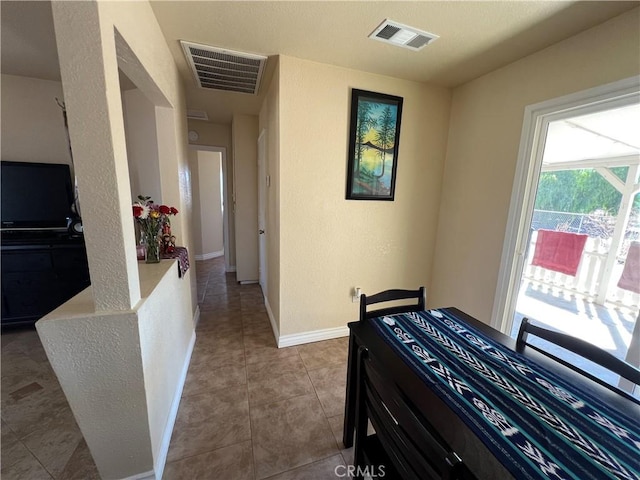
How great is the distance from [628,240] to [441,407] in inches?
67.1

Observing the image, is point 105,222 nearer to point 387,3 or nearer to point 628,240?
point 387,3

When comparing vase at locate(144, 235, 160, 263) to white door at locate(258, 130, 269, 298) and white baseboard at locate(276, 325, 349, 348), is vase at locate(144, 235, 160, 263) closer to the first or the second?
white baseboard at locate(276, 325, 349, 348)

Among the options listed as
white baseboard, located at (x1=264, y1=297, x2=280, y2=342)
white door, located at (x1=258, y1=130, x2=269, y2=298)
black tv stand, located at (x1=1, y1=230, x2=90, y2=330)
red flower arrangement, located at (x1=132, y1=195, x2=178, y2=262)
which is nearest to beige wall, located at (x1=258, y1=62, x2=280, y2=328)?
white baseboard, located at (x1=264, y1=297, x2=280, y2=342)

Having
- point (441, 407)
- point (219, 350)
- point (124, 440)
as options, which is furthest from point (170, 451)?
point (441, 407)

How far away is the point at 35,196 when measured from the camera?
2.54 meters

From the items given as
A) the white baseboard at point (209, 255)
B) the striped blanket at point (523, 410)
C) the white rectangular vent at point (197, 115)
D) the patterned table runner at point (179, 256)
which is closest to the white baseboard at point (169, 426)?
the patterned table runner at point (179, 256)

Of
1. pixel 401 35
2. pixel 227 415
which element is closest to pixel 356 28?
pixel 401 35

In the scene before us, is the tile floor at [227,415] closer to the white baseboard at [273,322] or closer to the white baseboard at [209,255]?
the white baseboard at [273,322]

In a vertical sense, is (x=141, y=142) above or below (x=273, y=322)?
above

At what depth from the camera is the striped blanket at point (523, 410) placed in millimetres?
654

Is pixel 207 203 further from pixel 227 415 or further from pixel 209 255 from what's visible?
pixel 227 415

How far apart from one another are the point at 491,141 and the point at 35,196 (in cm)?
432

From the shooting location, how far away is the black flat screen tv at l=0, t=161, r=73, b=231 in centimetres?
245

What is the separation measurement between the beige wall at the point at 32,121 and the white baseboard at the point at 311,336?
2.96 metres
